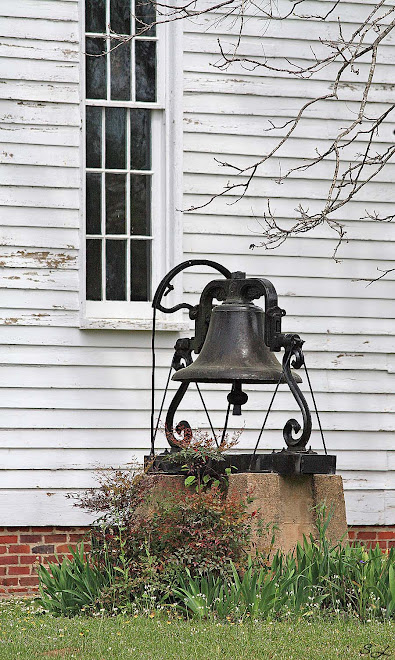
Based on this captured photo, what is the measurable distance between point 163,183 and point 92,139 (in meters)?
0.68

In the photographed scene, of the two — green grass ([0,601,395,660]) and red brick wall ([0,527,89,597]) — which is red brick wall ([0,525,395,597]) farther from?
green grass ([0,601,395,660])

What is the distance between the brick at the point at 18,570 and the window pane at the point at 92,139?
3.27 meters

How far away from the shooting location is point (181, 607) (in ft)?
20.8

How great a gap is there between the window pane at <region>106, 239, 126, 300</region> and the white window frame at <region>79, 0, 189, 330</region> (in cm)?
10

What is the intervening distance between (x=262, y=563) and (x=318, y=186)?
405 cm

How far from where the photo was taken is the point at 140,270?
9.38 meters

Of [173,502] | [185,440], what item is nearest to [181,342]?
[185,440]

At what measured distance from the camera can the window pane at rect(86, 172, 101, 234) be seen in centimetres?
927

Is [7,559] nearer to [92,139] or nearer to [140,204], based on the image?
[140,204]

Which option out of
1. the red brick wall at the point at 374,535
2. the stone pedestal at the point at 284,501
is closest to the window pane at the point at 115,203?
the stone pedestal at the point at 284,501

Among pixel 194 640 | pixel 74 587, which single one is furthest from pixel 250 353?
pixel 194 640

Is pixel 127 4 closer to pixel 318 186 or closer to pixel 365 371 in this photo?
pixel 318 186

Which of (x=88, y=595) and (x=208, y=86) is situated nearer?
(x=88, y=595)

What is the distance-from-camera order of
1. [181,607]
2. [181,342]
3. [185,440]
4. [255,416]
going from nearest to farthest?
[181,607]
[185,440]
[181,342]
[255,416]
